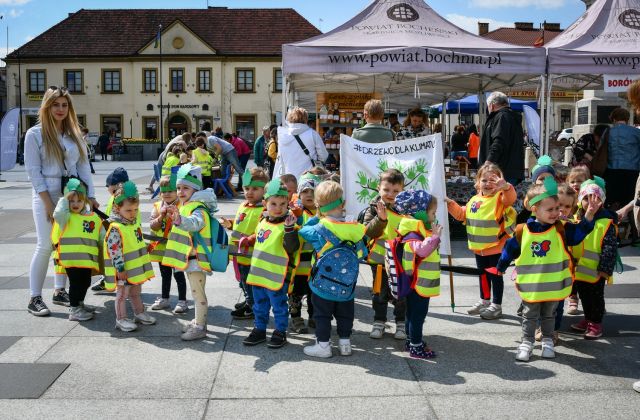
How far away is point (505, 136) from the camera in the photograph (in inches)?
304

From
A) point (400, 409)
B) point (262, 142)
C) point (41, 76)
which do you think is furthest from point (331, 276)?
point (41, 76)

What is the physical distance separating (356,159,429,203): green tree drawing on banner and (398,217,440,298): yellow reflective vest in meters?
1.78

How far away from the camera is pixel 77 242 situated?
5.71m

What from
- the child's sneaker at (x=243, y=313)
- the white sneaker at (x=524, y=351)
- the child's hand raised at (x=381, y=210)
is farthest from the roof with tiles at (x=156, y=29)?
the white sneaker at (x=524, y=351)

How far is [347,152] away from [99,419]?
3684 millimetres

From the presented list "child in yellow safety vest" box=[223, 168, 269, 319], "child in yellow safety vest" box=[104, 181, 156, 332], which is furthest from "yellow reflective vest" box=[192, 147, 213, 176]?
"child in yellow safety vest" box=[223, 168, 269, 319]

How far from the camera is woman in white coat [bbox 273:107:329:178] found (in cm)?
820

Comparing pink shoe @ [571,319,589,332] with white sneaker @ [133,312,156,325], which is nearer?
pink shoe @ [571,319,589,332]

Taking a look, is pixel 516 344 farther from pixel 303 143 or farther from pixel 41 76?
pixel 41 76

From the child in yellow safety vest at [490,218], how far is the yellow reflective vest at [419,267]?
3.69 ft

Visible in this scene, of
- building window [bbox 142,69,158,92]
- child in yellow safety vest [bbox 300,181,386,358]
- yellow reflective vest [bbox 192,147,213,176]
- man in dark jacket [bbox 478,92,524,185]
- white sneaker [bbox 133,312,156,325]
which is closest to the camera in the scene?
child in yellow safety vest [bbox 300,181,386,358]

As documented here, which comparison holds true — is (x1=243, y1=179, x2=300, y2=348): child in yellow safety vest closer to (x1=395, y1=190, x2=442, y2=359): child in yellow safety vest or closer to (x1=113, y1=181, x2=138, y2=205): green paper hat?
(x1=395, y1=190, x2=442, y2=359): child in yellow safety vest

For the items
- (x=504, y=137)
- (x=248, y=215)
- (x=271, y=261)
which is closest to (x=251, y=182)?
(x=248, y=215)

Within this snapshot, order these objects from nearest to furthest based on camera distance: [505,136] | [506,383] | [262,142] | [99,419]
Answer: [99,419], [506,383], [505,136], [262,142]
